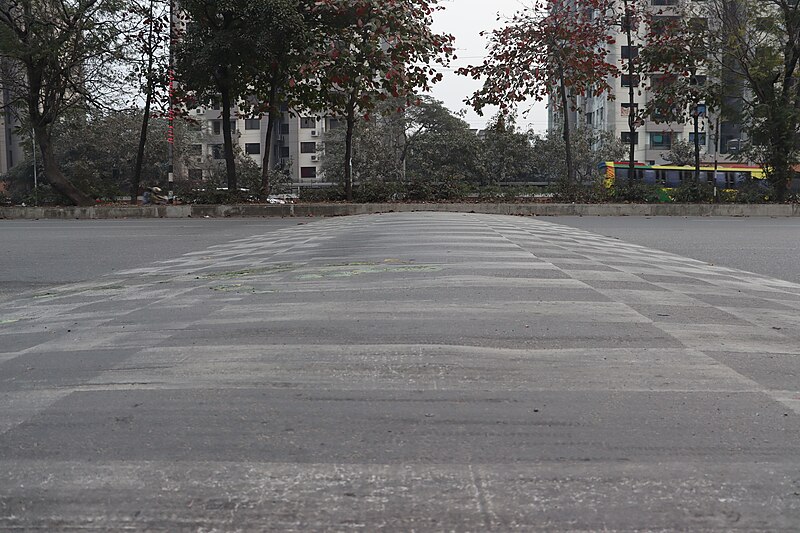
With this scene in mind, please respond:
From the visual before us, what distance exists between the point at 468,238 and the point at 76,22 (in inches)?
713

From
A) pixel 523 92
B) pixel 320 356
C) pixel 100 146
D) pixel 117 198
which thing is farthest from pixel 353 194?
pixel 100 146

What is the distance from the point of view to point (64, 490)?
2.25 m

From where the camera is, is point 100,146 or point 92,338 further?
point 100,146

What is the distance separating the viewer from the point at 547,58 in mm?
23859

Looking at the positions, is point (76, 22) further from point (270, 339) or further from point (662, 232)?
point (270, 339)

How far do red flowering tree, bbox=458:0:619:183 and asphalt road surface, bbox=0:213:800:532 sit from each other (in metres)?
19.3

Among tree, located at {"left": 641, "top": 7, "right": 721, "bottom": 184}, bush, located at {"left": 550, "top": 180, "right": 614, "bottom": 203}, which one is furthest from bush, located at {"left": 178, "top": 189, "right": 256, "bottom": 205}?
tree, located at {"left": 641, "top": 7, "right": 721, "bottom": 184}

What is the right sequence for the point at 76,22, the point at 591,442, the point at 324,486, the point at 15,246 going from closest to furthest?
the point at 324,486 < the point at 591,442 < the point at 15,246 < the point at 76,22

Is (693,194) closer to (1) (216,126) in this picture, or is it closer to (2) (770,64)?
(2) (770,64)

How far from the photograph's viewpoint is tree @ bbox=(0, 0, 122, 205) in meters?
21.8

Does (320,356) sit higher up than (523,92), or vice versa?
(523,92)

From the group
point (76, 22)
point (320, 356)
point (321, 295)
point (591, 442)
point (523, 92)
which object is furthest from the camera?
point (523, 92)

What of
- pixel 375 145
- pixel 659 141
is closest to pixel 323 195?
pixel 375 145

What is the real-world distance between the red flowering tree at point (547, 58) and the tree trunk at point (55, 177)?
40.7 feet
